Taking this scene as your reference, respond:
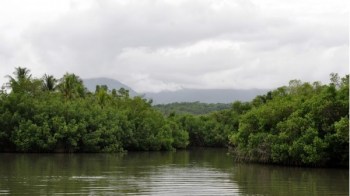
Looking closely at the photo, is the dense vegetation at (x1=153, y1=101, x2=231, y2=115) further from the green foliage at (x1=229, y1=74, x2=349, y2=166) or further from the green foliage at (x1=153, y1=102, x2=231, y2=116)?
the green foliage at (x1=229, y1=74, x2=349, y2=166)

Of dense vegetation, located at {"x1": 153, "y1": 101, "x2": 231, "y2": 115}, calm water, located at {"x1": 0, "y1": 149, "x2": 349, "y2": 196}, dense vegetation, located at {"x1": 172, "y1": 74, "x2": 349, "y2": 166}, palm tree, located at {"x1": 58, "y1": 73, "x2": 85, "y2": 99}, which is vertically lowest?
calm water, located at {"x1": 0, "y1": 149, "x2": 349, "y2": 196}

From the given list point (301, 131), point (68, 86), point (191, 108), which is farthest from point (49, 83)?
point (191, 108)

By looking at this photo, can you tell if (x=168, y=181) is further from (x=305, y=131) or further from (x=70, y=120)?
(x=70, y=120)

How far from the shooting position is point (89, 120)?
61.8 m

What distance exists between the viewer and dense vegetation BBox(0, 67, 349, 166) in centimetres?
3784

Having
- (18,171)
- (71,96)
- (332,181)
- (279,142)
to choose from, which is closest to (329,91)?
(279,142)

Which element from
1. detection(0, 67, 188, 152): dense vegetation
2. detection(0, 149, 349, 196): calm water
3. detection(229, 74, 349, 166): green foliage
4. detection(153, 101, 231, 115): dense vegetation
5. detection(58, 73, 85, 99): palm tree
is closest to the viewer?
detection(0, 149, 349, 196): calm water

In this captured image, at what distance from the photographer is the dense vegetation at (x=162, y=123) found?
37.8 meters

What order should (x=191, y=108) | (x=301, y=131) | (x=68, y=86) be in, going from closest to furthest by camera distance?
(x=301, y=131)
(x=68, y=86)
(x=191, y=108)

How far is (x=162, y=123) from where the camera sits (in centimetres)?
7412

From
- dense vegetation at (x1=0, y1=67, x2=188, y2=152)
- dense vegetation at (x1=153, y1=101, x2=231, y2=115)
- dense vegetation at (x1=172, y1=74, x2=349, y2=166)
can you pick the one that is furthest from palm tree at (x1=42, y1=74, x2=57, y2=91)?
dense vegetation at (x1=153, y1=101, x2=231, y2=115)

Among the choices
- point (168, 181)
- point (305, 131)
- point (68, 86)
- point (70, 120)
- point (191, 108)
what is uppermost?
point (191, 108)

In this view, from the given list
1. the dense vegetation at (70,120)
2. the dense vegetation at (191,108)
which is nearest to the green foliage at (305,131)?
the dense vegetation at (70,120)

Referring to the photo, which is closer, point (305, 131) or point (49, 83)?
point (305, 131)
